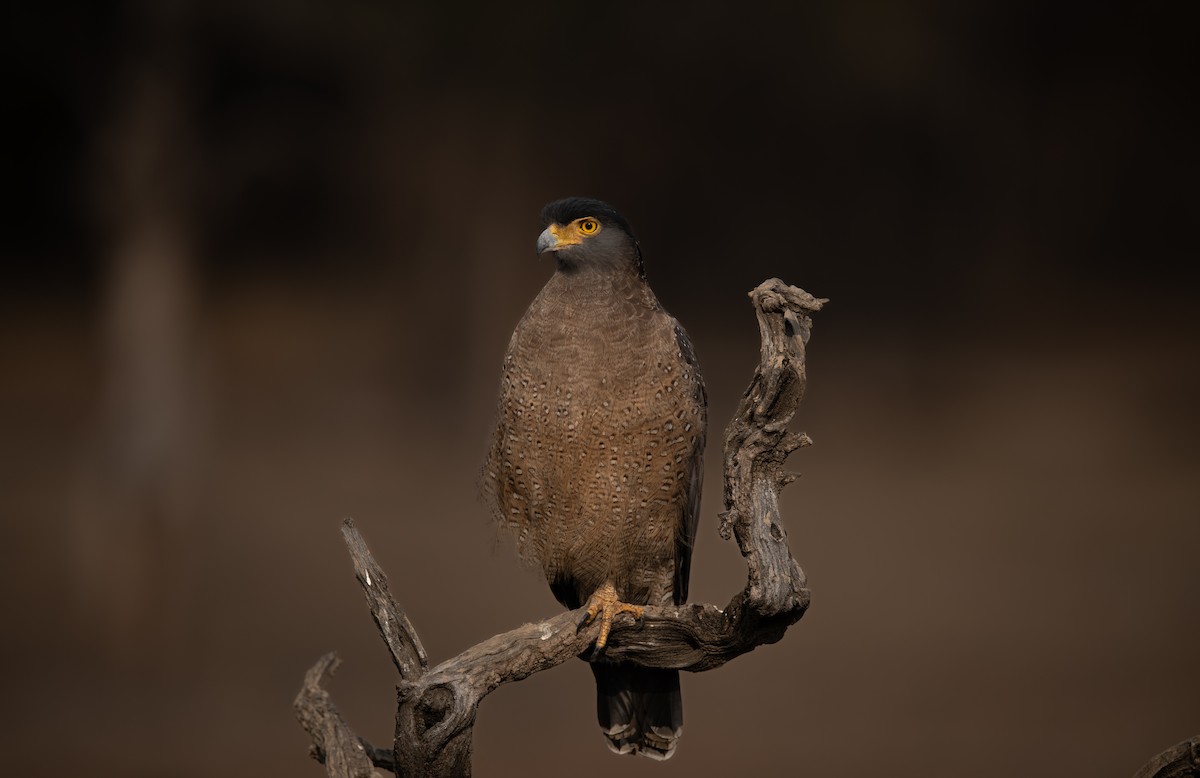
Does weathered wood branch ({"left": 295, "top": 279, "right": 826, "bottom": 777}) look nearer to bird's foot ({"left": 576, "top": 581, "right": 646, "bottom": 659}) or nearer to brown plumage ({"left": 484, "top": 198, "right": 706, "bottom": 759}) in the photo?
bird's foot ({"left": 576, "top": 581, "right": 646, "bottom": 659})

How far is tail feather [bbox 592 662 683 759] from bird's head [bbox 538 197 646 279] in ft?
4.04

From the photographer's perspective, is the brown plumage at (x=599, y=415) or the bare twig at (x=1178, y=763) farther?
the brown plumage at (x=599, y=415)

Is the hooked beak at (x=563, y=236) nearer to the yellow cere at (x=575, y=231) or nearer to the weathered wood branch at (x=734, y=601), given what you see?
the yellow cere at (x=575, y=231)

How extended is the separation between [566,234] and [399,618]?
1123mm

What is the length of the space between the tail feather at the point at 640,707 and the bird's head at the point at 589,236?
1231 millimetres

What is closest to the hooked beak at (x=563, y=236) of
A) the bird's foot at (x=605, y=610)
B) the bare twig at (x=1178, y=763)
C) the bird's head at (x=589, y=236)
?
the bird's head at (x=589, y=236)

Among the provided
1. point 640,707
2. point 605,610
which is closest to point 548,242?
point 605,610

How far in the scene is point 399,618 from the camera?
3029 mm

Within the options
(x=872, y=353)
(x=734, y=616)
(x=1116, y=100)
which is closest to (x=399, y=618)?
(x=734, y=616)

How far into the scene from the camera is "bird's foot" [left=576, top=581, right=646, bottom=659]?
3.38 m

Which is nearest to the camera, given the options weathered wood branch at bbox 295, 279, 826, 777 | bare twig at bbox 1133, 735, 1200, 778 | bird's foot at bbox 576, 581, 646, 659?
weathered wood branch at bbox 295, 279, 826, 777

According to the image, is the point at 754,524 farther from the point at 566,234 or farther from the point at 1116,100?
the point at 1116,100

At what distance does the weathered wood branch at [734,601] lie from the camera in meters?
2.76

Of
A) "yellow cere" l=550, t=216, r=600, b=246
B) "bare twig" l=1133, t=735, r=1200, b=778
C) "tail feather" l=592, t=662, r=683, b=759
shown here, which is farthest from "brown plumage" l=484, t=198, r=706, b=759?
"bare twig" l=1133, t=735, r=1200, b=778
